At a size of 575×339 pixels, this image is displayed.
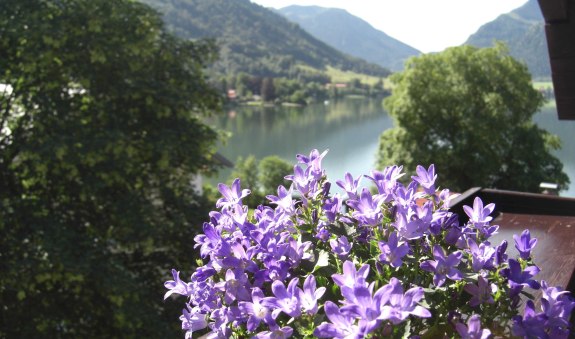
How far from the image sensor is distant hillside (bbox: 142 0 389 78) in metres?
99.9

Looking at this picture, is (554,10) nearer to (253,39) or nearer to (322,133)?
(322,133)

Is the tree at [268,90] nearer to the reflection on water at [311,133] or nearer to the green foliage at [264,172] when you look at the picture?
the reflection on water at [311,133]

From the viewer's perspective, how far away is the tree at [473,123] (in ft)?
52.3

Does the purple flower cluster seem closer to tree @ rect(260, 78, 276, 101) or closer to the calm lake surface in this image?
the calm lake surface

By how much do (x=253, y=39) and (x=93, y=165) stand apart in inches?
4727

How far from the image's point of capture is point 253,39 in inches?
4835

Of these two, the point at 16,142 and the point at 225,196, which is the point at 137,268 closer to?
the point at 16,142

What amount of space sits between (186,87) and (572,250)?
21.4ft

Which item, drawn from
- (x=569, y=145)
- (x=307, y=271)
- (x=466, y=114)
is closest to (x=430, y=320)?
(x=307, y=271)

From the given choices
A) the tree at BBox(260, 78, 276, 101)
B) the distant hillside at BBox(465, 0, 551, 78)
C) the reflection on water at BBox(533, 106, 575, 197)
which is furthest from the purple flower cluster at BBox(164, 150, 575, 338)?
the distant hillside at BBox(465, 0, 551, 78)

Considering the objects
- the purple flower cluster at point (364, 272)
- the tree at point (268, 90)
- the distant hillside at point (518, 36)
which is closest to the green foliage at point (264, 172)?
the purple flower cluster at point (364, 272)

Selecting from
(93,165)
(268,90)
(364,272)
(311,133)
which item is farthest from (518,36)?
(364,272)

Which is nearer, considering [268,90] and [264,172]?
[264,172]

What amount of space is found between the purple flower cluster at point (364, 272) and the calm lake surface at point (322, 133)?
89.4ft
